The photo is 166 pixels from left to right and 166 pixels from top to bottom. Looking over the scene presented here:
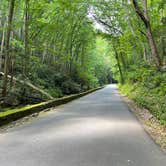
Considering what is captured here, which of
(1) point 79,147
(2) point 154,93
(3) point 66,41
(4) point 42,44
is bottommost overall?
(1) point 79,147

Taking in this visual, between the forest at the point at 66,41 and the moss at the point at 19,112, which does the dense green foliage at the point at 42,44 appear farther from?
the moss at the point at 19,112

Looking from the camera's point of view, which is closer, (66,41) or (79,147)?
(79,147)

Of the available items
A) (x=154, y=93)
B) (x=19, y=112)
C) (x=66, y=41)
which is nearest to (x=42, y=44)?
(x=66, y=41)

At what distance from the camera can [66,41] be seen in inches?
1272

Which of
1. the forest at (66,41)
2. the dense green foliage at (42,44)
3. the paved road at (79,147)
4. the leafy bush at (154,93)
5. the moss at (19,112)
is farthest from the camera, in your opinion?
the dense green foliage at (42,44)

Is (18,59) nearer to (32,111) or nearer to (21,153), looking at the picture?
(32,111)

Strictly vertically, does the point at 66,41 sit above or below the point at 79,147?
above

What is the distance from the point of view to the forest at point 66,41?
48.5 feet

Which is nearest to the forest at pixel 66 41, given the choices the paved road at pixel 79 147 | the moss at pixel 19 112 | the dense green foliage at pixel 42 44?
the dense green foliage at pixel 42 44

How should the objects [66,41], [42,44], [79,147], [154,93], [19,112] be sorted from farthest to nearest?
[66,41] < [42,44] < [154,93] < [19,112] < [79,147]

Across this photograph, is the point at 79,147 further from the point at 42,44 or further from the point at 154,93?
the point at 42,44

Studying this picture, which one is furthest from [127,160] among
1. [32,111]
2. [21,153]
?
[32,111]

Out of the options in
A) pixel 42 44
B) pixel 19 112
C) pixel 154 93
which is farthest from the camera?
pixel 42 44

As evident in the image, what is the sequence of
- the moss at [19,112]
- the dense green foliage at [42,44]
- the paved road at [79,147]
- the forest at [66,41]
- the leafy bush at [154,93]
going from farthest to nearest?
the dense green foliage at [42,44] → the forest at [66,41] → the leafy bush at [154,93] → the moss at [19,112] → the paved road at [79,147]
